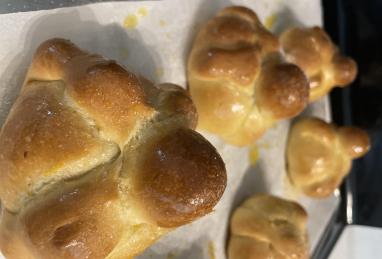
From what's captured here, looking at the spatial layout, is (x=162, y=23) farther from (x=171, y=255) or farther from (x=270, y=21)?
(x=171, y=255)

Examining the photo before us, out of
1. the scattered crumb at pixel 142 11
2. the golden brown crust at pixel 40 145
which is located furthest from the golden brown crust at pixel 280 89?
the golden brown crust at pixel 40 145

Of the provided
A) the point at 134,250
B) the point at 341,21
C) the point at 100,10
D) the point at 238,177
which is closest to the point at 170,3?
the point at 100,10

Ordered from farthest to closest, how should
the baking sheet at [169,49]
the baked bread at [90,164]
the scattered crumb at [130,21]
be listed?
the scattered crumb at [130,21] < the baking sheet at [169,49] < the baked bread at [90,164]

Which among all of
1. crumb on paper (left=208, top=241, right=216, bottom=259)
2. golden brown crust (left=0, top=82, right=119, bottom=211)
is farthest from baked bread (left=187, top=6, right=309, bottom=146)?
golden brown crust (left=0, top=82, right=119, bottom=211)

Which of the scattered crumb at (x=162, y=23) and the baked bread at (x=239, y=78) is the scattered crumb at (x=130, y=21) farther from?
the baked bread at (x=239, y=78)

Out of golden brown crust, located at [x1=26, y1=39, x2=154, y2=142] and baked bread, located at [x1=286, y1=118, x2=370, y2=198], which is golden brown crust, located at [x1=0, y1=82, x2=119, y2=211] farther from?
baked bread, located at [x1=286, y1=118, x2=370, y2=198]

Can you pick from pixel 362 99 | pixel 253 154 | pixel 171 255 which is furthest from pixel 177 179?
pixel 362 99

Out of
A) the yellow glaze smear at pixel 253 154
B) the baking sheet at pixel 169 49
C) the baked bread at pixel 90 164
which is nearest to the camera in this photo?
the baked bread at pixel 90 164
